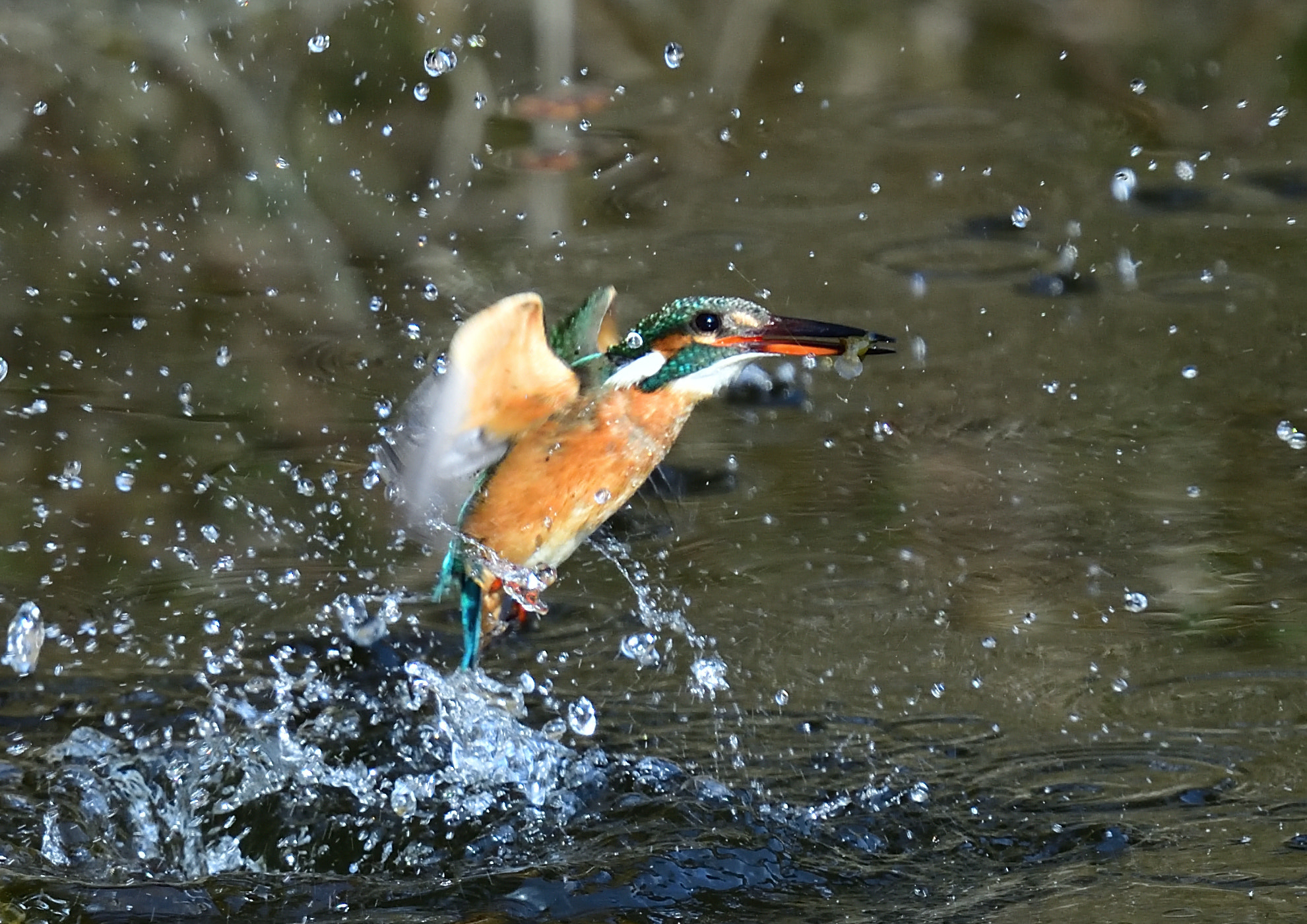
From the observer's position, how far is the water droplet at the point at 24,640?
8.74 feet

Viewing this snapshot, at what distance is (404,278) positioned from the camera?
13.2 ft

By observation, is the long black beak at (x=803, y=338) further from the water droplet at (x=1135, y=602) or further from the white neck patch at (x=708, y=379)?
the water droplet at (x=1135, y=602)

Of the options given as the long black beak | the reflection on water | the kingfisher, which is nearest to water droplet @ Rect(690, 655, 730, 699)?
the reflection on water

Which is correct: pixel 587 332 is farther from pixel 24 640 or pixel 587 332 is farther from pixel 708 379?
pixel 24 640

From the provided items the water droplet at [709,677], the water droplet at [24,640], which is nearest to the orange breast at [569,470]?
the water droplet at [709,677]

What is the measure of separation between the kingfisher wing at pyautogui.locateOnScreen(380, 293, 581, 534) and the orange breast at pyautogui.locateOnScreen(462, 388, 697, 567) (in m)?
0.03

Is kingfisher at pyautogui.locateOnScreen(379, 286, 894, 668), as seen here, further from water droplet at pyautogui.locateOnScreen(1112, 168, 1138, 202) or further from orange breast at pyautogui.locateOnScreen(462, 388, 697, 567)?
water droplet at pyautogui.locateOnScreen(1112, 168, 1138, 202)

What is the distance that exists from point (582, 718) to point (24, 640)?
1.00 m

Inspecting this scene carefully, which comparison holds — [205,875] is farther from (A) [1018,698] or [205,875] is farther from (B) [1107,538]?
(B) [1107,538]

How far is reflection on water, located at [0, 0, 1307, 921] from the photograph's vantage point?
2.11 metres

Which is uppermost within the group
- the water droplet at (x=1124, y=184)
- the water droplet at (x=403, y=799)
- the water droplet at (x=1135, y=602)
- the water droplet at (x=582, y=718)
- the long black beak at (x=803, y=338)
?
the water droplet at (x=1124, y=184)

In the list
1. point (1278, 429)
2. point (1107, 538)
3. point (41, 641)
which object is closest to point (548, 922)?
point (41, 641)

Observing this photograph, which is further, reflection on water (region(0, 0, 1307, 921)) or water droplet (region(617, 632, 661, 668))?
water droplet (region(617, 632, 661, 668))

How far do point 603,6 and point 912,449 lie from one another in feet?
6.44
